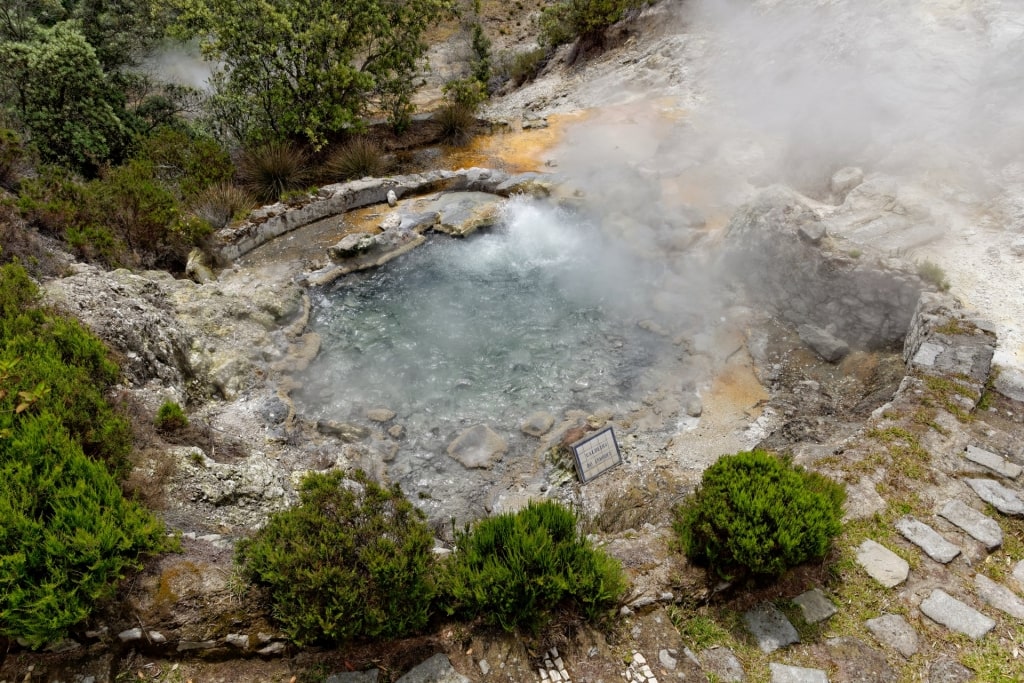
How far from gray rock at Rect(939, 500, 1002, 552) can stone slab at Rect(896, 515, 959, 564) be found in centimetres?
28

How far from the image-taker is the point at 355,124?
13.6 m

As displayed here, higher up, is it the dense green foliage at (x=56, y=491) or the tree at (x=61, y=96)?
the tree at (x=61, y=96)

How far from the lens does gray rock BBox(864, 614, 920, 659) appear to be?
12.3 feet

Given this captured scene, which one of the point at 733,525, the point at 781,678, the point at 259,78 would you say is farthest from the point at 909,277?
the point at 259,78

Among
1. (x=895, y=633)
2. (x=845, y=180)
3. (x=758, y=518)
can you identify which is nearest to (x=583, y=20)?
(x=845, y=180)

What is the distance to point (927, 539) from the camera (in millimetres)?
4508

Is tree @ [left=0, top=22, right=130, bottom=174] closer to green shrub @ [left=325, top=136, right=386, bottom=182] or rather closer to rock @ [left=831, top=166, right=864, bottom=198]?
green shrub @ [left=325, top=136, right=386, bottom=182]

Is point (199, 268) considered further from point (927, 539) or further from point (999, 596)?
point (999, 596)

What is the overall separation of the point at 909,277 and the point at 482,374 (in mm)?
6169

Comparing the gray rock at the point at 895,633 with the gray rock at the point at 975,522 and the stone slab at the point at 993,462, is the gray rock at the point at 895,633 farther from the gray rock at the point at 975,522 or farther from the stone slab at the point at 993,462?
the stone slab at the point at 993,462

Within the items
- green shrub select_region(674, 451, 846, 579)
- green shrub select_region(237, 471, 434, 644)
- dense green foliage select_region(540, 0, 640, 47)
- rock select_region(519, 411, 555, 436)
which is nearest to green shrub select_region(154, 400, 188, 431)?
green shrub select_region(237, 471, 434, 644)

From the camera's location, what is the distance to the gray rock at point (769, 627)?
12.5 ft

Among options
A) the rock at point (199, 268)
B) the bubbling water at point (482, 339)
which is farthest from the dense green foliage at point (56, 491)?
the rock at point (199, 268)

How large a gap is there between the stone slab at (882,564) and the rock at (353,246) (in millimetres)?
8953
